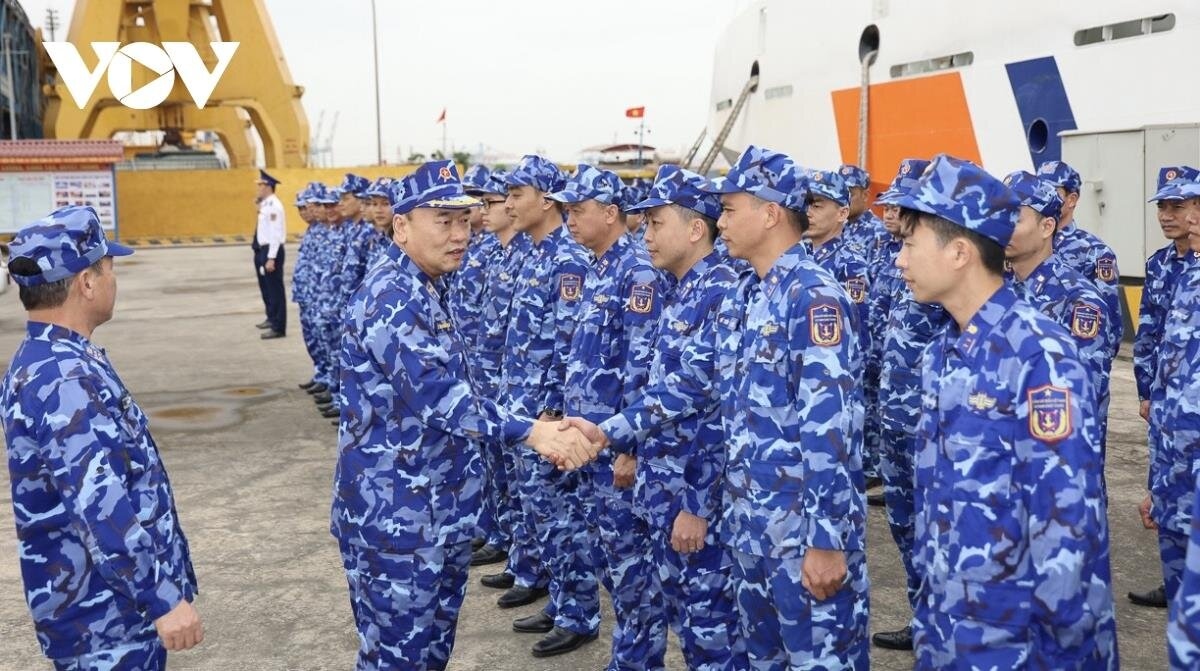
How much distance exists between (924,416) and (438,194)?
1708mm

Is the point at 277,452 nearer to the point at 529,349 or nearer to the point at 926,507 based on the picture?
the point at 529,349

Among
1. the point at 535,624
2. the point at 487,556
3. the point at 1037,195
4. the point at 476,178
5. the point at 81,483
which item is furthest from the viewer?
the point at 476,178

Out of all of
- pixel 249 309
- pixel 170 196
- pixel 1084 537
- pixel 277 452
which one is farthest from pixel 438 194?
pixel 170 196

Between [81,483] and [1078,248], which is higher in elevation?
[1078,248]

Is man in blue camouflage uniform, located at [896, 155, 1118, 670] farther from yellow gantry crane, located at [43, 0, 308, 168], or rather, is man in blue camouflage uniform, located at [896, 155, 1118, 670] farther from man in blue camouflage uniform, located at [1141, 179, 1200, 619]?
yellow gantry crane, located at [43, 0, 308, 168]

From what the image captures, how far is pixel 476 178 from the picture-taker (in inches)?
253

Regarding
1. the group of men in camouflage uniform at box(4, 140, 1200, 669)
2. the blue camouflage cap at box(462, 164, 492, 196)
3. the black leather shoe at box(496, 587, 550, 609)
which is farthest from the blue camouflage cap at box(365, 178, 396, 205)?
the black leather shoe at box(496, 587, 550, 609)

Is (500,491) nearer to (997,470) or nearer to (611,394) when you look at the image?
(611,394)

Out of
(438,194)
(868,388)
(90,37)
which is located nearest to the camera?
(438,194)

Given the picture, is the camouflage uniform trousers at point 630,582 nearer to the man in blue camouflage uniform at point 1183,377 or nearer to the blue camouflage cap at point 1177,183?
the man in blue camouflage uniform at point 1183,377

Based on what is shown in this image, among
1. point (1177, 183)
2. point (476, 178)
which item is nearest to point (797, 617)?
point (1177, 183)

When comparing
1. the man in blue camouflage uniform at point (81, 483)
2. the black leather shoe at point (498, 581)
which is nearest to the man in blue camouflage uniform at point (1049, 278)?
the black leather shoe at point (498, 581)

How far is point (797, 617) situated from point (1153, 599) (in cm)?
266

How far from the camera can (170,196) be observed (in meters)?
33.1
